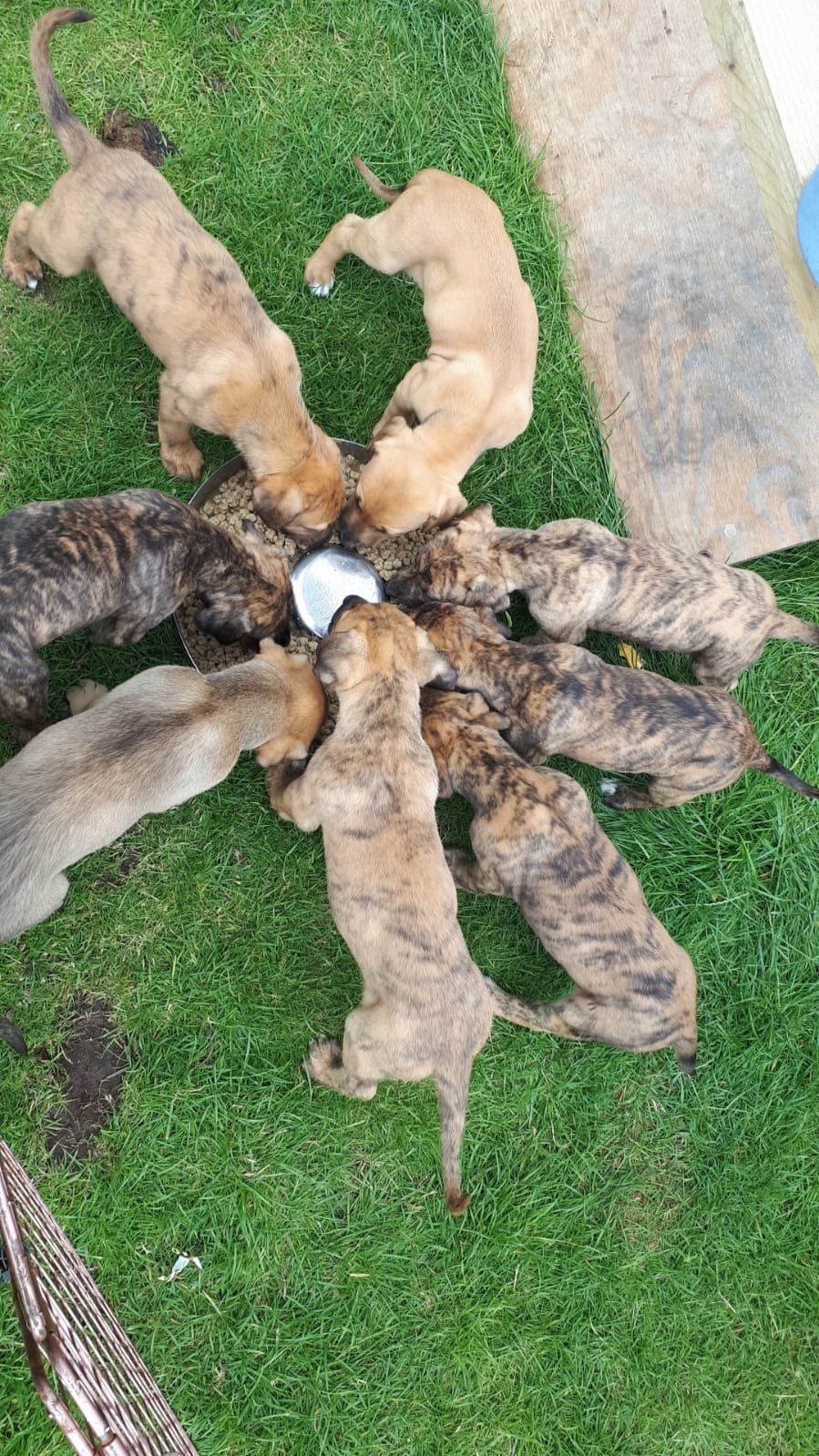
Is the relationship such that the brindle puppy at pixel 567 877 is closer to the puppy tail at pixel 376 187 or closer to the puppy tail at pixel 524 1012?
the puppy tail at pixel 524 1012

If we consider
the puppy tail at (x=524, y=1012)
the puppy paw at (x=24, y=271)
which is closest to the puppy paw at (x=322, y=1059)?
the puppy tail at (x=524, y=1012)

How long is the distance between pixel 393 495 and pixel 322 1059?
2256mm

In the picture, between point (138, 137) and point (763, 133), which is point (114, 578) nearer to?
point (138, 137)

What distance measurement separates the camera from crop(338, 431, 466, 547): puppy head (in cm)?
388

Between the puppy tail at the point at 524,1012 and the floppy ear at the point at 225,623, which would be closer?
the floppy ear at the point at 225,623

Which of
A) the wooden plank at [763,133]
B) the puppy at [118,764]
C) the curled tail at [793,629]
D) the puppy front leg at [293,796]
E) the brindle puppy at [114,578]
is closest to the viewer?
the puppy at [118,764]

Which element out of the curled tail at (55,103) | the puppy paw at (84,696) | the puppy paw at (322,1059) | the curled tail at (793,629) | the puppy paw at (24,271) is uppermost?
the curled tail at (55,103)

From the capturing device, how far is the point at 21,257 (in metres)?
4.14

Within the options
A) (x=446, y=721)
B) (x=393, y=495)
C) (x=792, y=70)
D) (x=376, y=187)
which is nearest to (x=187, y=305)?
(x=393, y=495)

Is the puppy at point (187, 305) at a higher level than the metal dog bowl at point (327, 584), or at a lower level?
higher

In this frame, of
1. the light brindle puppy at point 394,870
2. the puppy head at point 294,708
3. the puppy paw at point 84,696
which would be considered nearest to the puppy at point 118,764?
the puppy head at point 294,708

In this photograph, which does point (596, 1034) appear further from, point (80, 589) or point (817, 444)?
point (817, 444)

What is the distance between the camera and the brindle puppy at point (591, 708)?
396 cm

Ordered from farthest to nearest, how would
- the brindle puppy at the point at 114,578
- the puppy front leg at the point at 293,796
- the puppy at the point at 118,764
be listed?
the puppy front leg at the point at 293,796 → the brindle puppy at the point at 114,578 → the puppy at the point at 118,764
